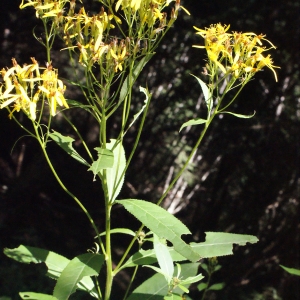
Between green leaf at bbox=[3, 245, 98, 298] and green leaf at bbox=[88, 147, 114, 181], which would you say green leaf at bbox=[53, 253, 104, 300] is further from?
green leaf at bbox=[88, 147, 114, 181]

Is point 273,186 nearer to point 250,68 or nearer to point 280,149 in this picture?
point 280,149

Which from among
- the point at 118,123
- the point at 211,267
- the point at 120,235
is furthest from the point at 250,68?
the point at 120,235

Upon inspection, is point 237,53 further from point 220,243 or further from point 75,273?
point 75,273

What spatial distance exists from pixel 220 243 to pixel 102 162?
2.22ft

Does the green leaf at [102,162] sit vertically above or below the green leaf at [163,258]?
above

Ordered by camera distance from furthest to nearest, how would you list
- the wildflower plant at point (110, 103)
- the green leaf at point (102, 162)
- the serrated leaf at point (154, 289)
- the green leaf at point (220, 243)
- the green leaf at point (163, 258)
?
1. the serrated leaf at point (154, 289)
2. the green leaf at point (220, 243)
3. the green leaf at point (163, 258)
4. the wildflower plant at point (110, 103)
5. the green leaf at point (102, 162)

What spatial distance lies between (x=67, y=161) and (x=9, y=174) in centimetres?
90

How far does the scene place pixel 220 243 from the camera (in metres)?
1.85

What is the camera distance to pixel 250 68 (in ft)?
5.61

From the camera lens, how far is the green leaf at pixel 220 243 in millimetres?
1795

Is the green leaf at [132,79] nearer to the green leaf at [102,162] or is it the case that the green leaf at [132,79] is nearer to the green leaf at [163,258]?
the green leaf at [102,162]

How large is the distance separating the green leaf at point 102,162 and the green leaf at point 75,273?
1.29 ft

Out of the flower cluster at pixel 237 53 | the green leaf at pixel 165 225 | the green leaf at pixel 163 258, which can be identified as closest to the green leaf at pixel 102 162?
the green leaf at pixel 165 225

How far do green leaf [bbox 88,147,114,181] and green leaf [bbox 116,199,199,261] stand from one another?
18cm
